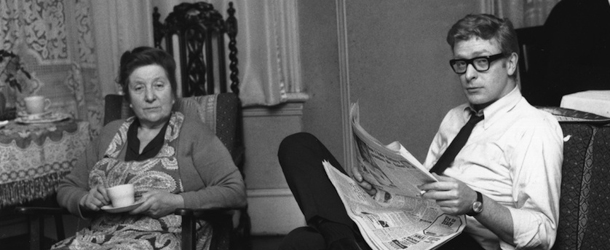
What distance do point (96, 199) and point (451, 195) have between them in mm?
1137

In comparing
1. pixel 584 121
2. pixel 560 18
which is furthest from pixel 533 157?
pixel 560 18

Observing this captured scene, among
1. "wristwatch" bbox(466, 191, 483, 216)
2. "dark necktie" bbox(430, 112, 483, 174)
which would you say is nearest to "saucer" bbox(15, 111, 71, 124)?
"dark necktie" bbox(430, 112, 483, 174)

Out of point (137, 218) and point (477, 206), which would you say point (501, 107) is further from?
point (137, 218)

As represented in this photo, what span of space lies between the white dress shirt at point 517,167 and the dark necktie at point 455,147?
0.05 feet

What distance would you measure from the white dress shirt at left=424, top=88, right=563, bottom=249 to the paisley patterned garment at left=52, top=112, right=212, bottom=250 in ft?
2.86

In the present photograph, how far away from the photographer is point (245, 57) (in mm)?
3164

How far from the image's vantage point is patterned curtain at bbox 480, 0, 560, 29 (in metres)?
2.92

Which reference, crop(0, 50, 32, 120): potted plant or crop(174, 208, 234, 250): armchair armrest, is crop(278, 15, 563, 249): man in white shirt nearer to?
crop(174, 208, 234, 250): armchair armrest

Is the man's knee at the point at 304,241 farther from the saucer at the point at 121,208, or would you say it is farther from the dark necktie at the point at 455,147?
the saucer at the point at 121,208

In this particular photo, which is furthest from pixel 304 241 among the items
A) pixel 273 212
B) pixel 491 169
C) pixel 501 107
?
pixel 273 212

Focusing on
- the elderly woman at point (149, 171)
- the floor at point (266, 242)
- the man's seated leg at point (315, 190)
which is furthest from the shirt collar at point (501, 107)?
the floor at point (266, 242)

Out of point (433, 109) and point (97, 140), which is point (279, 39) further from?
point (97, 140)

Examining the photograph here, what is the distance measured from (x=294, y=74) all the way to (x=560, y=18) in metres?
1.21

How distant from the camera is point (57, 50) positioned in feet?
10.5
